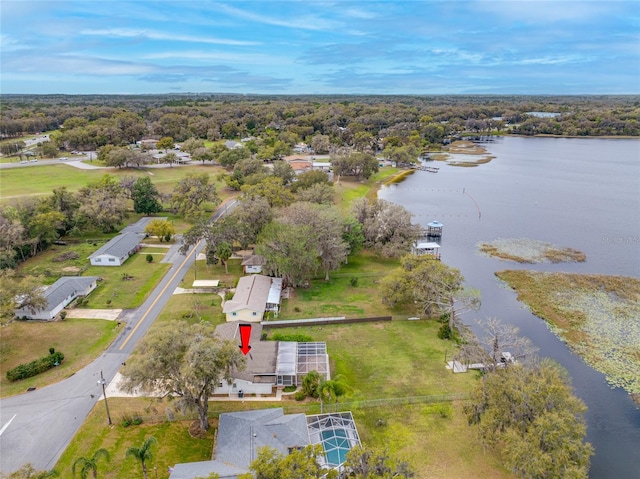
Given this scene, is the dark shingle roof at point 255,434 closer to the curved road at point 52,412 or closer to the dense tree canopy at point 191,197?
the curved road at point 52,412

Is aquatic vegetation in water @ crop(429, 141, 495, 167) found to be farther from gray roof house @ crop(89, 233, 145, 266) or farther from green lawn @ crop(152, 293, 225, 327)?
green lawn @ crop(152, 293, 225, 327)

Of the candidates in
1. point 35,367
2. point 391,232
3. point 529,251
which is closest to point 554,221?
point 529,251

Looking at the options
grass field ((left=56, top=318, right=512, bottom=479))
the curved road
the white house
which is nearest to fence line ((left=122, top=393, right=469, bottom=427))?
grass field ((left=56, top=318, right=512, bottom=479))

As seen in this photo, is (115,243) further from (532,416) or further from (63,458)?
(532,416)

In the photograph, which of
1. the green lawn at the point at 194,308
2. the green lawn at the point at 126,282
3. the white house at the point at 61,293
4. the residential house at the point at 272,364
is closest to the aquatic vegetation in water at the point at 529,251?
the residential house at the point at 272,364

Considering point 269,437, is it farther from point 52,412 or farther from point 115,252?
point 115,252

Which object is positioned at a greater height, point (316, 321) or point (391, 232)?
point (391, 232)

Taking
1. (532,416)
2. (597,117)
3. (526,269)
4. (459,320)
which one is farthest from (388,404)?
(597,117)

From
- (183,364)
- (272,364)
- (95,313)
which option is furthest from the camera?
(95,313)
